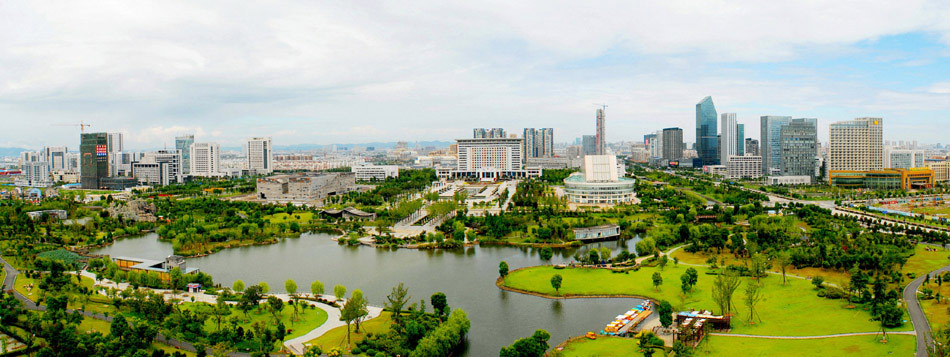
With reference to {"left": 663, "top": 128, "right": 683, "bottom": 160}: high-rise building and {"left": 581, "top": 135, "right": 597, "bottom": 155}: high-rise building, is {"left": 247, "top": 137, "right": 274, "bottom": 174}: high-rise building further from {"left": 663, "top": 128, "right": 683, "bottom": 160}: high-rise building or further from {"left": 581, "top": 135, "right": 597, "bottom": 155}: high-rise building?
{"left": 581, "top": 135, "right": 597, "bottom": 155}: high-rise building

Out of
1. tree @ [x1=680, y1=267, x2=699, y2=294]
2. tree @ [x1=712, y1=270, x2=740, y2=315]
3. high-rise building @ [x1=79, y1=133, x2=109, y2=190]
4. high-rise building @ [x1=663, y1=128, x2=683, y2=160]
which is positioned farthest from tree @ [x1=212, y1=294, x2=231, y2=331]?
high-rise building @ [x1=663, y1=128, x2=683, y2=160]

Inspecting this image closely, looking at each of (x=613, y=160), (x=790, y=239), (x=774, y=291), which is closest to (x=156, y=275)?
(x=774, y=291)

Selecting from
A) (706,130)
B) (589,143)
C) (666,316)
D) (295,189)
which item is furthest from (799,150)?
(589,143)

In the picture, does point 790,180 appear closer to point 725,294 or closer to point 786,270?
point 786,270

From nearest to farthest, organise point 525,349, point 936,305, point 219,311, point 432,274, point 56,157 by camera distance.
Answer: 1. point 525,349
2. point 219,311
3. point 936,305
4. point 432,274
5. point 56,157

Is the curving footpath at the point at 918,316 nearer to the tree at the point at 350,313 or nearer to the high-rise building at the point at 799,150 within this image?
the tree at the point at 350,313

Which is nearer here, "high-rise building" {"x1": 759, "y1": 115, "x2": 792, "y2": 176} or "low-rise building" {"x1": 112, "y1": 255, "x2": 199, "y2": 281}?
"low-rise building" {"x1": 112, "y1": 255, "x2": 199, "y2": 281}

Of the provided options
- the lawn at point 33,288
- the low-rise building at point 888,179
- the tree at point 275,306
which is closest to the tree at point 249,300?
the tree at point 275,306
